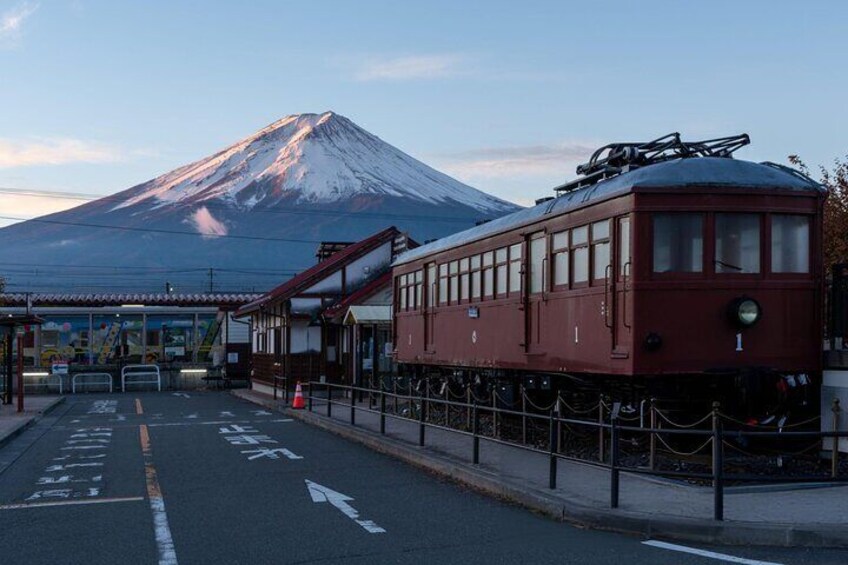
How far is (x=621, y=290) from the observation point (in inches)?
498

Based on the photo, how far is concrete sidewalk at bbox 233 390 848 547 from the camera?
845 cm

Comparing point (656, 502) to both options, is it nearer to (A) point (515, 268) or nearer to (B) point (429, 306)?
(A) point (515, 268)

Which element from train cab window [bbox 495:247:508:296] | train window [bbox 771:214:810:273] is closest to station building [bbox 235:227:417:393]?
train cab window [bbox 495:247:508:296]

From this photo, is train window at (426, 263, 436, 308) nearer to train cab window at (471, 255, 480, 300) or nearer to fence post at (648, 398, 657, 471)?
train cab window at (471, 255, 480, 300)

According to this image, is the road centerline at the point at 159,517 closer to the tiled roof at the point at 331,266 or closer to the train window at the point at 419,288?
the train window at the point at 419,288

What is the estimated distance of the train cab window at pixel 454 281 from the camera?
19250mm

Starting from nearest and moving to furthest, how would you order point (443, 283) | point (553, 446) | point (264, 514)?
point (264, 514), point (553, 446), point (443, 283)

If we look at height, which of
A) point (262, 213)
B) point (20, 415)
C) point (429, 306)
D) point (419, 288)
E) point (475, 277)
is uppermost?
point (262, 213)

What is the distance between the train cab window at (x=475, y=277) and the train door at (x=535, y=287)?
2.47 metres

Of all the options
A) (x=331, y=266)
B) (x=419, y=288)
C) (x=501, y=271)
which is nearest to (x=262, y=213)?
(x=331, y=266)

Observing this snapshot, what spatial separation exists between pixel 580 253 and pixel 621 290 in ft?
4.37

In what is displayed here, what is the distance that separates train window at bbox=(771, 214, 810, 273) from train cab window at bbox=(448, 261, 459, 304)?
24.6ft

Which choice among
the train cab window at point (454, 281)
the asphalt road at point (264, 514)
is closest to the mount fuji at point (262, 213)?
the train cab window at point (454, 281)

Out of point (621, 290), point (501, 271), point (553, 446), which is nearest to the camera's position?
point (553, 446)
